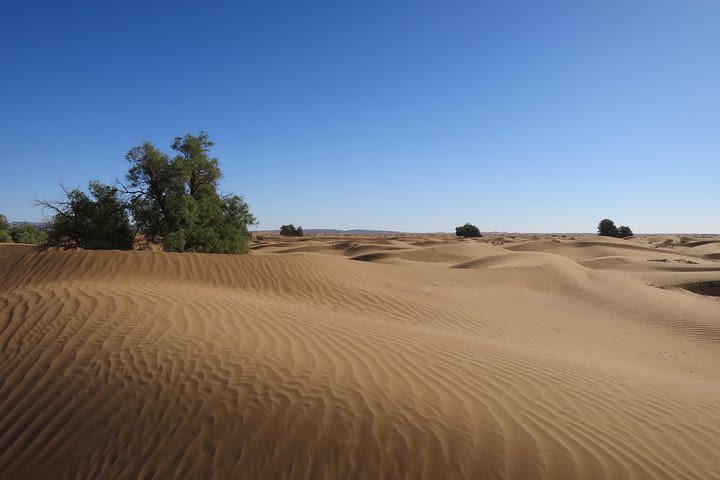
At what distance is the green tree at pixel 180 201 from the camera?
52.1ft

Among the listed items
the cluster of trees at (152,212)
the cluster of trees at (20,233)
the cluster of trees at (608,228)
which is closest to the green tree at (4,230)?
the cluster of trees at (20,233)

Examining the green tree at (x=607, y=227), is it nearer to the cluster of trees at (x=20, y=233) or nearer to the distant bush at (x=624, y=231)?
the distant bush at (x=624, y=231)

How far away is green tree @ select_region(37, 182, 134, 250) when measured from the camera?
16234 millimetres

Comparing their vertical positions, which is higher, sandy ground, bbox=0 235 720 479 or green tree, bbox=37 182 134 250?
green tree, bbox=37 182 134 250

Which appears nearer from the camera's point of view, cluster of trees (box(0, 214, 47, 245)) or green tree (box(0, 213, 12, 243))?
green tree (box(0, 213, 12, 243))

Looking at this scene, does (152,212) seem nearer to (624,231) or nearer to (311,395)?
(311,395)

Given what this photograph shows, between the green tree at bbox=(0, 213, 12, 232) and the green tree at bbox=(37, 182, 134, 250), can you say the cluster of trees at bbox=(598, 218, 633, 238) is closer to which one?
the green tree at bbox=(37, 182, 134, 250)

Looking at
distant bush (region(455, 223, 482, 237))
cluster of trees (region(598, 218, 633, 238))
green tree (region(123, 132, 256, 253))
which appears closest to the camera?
green tree (region(123, 132, 256, 253))

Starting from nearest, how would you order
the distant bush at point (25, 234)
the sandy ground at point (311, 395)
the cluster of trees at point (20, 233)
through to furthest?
the sandy ground at point (311, 395) → the cluster of trees at point (20, 233) → the distant bush at point (25, 234)

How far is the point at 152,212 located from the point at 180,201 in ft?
4.55

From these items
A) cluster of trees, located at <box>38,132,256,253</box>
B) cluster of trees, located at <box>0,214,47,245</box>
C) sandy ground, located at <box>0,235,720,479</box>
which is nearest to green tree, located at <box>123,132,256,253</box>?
cluster of trees, located at <box>38,132,256,253</box>

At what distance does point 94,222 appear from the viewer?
1633cm

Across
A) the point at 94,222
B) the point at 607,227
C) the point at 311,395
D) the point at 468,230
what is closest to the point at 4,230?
the point at 94,222

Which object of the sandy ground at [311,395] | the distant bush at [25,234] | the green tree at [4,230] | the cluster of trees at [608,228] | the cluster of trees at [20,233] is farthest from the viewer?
the cluster of trees at [608,228]
